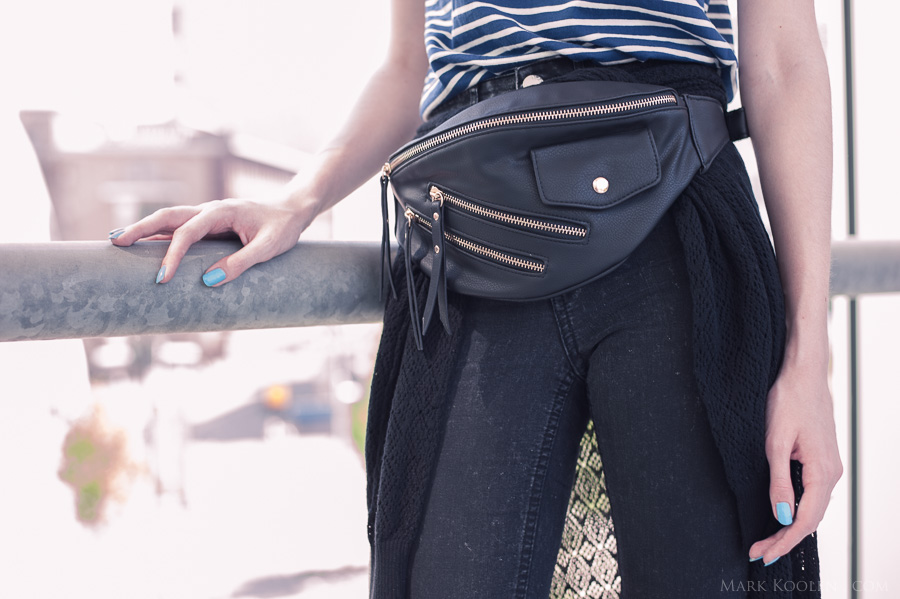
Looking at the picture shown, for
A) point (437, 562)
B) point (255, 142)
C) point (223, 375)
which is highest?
point (437, 562)

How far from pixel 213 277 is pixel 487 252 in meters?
0.27

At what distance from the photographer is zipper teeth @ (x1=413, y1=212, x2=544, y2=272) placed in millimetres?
582

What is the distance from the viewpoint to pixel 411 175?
2.11ft

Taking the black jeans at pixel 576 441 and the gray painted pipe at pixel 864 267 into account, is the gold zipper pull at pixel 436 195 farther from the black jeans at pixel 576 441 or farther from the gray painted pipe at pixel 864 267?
the gray painted pipe at pixel 864 267

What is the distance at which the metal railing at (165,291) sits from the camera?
1.66 feet

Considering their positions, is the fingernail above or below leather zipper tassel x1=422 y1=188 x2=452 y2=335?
below

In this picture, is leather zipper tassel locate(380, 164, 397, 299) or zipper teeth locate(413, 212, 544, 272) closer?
zipper teeth locate(413, 212, 544, 272)

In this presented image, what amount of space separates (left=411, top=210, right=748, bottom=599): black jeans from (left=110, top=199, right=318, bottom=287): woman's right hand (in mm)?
225

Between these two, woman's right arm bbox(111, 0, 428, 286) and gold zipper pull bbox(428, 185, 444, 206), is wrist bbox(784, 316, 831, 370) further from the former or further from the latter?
woman's right arm bbox(111, 0, 428, 286)

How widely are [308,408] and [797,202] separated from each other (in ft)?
41.6

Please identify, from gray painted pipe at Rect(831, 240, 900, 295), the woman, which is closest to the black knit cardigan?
the woman

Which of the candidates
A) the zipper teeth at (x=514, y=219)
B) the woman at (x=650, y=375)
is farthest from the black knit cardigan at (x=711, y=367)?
the zipper teeth at (x=514, y=219)

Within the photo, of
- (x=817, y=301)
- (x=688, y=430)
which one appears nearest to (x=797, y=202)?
(x=817, y=301)

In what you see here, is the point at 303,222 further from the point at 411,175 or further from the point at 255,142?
the point at 255,142
